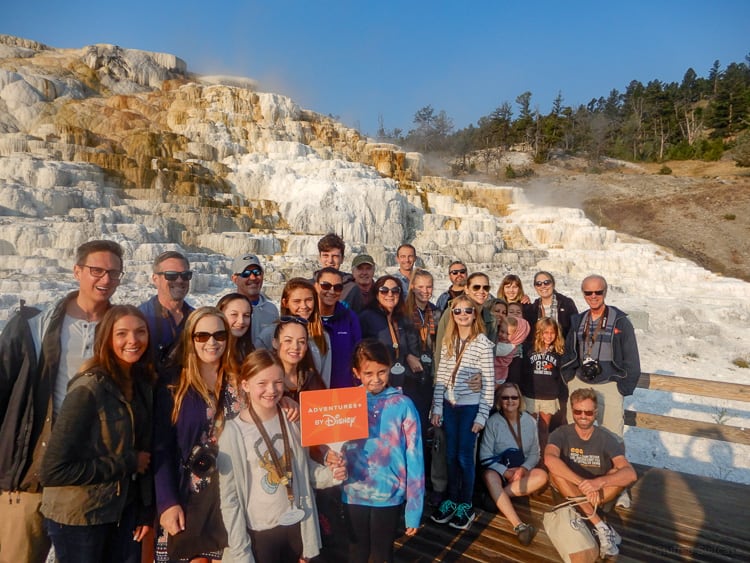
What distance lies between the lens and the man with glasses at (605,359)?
357 centimetres

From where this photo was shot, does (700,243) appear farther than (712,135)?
No

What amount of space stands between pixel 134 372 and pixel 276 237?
13869 millimetres

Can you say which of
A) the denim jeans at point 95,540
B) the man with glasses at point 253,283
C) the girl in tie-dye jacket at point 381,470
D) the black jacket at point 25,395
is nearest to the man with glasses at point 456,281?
the man with glasses at point 253,283

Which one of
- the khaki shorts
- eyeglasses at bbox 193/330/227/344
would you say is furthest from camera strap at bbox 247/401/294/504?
the khaki shorts

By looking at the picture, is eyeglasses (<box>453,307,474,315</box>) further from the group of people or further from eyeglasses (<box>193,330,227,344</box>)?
eyeglasses (<box>193,330,227,344</box>)

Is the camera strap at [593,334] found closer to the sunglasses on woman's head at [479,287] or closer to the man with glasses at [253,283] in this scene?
the sunglasses on woman's head at [479,287]

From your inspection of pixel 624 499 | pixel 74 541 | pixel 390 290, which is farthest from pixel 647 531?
pixel 74 541

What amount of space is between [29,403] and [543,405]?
142 inches

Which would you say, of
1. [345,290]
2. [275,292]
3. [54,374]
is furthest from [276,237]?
[54,374]

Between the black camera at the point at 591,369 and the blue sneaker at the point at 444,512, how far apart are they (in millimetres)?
1487

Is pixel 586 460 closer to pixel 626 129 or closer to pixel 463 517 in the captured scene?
pixel 463 517

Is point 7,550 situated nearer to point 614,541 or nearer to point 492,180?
point 614,541

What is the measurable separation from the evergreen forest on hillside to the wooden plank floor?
44843 millimetres

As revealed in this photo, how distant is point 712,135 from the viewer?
44.9 m
